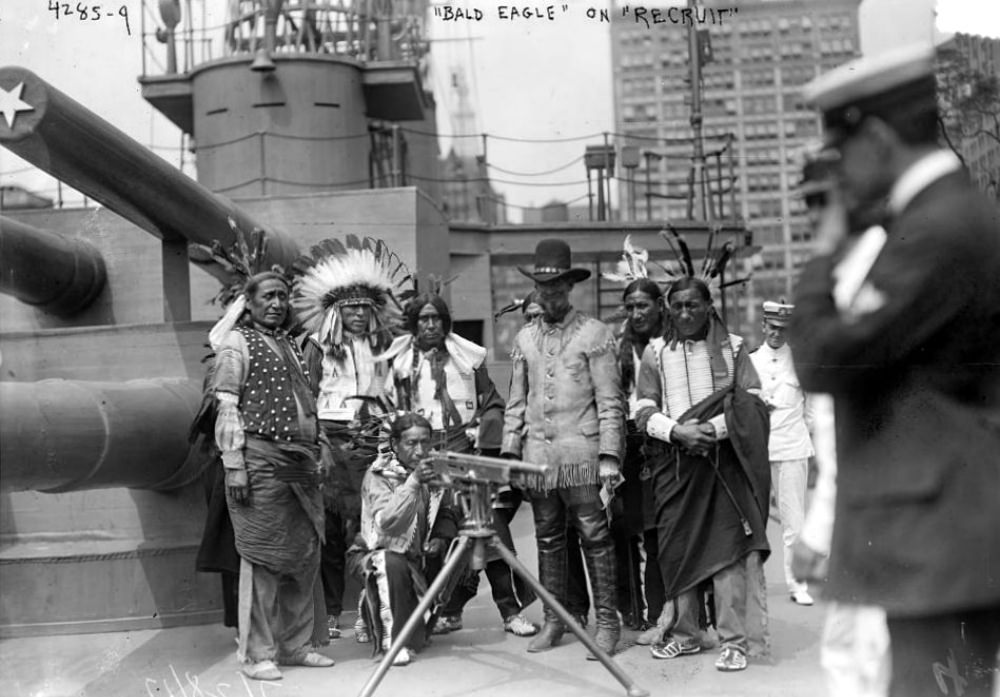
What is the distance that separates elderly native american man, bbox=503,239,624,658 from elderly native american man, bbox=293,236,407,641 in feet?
2.82

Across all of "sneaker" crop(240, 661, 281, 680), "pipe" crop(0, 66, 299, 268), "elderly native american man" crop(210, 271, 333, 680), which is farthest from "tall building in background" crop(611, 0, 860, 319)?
"sneaker" crop(240, 661, 281, 680)

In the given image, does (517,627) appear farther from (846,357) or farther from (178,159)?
(178,159)

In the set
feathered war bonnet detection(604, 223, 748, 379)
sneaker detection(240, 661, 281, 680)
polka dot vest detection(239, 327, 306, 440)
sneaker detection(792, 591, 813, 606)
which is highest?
feathered war bonnet detection(604, 223, 748, 379)

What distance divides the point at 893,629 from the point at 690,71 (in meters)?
6.73

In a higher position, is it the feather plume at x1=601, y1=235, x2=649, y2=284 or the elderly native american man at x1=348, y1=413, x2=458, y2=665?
the feather plume at x1=601, y1=235, x2=649, y2=284

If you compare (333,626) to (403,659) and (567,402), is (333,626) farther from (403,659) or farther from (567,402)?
(567,402)

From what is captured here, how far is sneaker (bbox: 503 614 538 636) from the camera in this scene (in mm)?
5555

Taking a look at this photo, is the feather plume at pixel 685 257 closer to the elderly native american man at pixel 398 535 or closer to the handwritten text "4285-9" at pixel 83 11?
the elderly native american man at pixel 398 535

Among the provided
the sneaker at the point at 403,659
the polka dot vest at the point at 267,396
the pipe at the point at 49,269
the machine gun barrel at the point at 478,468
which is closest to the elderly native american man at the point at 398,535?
the sneaker at the point at 403,659

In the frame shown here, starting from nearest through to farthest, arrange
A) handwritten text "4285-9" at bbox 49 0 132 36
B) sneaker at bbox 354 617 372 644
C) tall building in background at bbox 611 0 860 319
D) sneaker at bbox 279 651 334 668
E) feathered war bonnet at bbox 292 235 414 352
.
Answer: tall building in background at bbox 611 0 860 319 < handwritten text "4285-9" at bbox 49 0 132 36 < sneaker at bbox 279 651 334 668 < sneaker at bbox 354 617 372 644 < feathered war bonnet at bbox 292 235 414 352

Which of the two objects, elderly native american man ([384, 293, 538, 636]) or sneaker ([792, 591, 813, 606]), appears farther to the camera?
sneaker ([792, 591, 813, 606])

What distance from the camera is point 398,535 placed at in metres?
5.23

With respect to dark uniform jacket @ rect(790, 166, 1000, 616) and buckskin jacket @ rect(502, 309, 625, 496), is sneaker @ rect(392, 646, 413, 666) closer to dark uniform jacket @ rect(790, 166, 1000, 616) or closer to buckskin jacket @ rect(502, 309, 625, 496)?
buckskin jacket @ rect(502, 309, 625, 496)

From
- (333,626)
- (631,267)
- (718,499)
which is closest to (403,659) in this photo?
(333,626)
